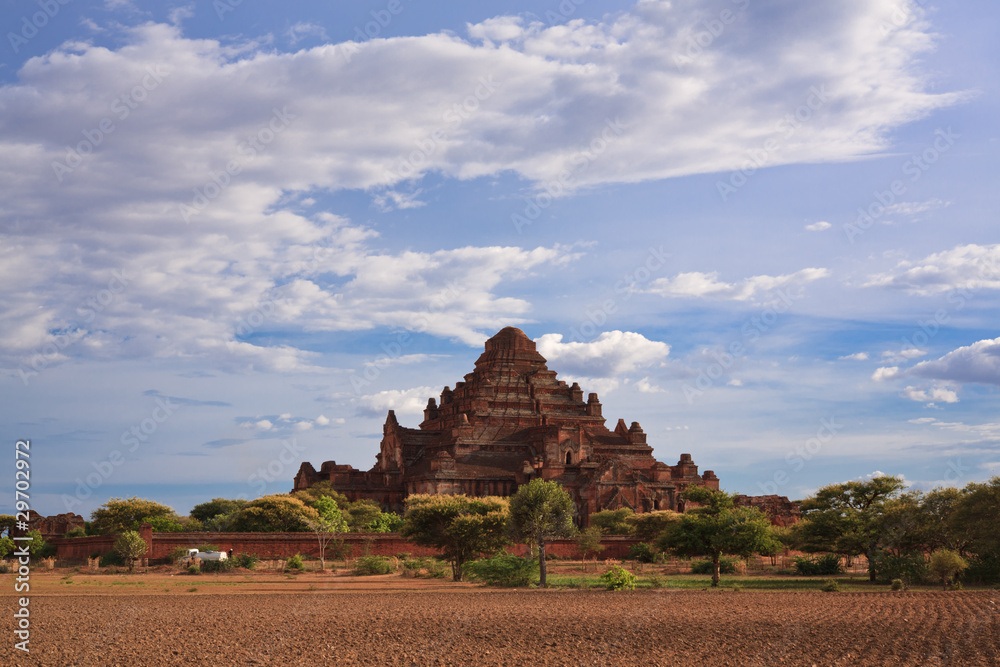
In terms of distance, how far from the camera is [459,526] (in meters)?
52.1

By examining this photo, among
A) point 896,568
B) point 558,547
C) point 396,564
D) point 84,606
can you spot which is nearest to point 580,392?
point 558,547

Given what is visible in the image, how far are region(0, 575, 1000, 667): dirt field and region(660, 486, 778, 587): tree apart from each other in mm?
6478

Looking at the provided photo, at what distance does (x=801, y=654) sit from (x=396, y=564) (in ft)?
122

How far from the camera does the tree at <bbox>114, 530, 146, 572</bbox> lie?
56312 millimetres

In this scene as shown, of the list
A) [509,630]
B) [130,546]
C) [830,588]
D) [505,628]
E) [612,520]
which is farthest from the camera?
[612,520]

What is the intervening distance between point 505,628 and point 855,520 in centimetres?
3106

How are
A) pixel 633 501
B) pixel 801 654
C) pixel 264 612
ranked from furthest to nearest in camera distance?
pixel 633 501 < pixel 264 612 < pixel 801 654

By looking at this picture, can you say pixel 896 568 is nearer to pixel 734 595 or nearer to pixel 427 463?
pixel 734 595

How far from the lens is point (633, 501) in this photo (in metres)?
88.5

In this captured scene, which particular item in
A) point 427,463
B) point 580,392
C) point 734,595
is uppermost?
point 580,392

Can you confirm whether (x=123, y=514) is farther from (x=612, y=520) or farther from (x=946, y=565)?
(x=946, y=565)

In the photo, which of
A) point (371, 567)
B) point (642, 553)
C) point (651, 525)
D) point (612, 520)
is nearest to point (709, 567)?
point (642, 553)

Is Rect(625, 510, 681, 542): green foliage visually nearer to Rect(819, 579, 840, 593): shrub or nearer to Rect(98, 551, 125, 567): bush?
Rect(819, 579, 840, 593): shrub

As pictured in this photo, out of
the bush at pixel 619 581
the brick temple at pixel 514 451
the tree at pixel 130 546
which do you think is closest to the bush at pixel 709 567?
the bush at pixel 619 581
